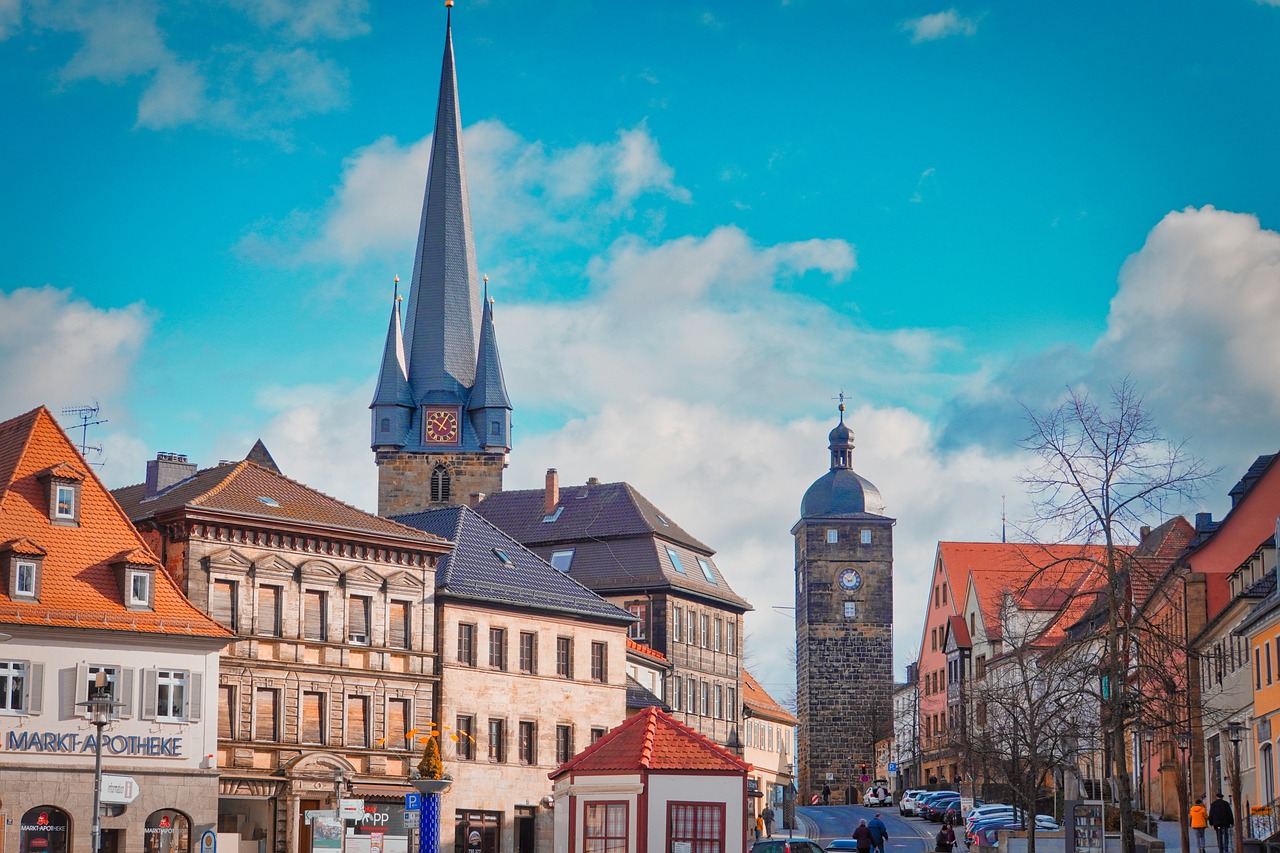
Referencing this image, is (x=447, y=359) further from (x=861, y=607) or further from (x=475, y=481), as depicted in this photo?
(x=861, y=607)

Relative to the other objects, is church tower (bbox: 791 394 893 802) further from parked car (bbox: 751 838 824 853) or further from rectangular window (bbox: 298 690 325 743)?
parked car (bbox: 751 838 824 853)

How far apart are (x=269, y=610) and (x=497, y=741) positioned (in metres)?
10.1

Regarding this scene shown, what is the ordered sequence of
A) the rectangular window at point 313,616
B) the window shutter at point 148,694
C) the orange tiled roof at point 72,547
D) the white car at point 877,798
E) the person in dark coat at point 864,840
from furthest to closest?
the white car at point 877,798 < the rectangular window at point 313,616 < the window shutter at point 148,694 < the orange tiled roof at point 72,547 < the person in dark coat at point 864,840

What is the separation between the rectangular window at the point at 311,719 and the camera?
58156mm

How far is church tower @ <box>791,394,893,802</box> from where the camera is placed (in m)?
127

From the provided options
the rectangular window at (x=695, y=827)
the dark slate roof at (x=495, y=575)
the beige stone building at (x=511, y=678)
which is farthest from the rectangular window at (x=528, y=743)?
the rectangular window at (x=695, y=827)

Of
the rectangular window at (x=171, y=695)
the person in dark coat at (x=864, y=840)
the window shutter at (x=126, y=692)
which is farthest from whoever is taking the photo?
the rectangular window at (x=171, y=695)

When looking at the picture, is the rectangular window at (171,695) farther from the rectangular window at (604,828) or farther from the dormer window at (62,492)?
the rectangular window at (604,828)

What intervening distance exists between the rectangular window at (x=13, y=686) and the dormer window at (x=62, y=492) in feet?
14.1

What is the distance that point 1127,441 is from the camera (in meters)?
40.1

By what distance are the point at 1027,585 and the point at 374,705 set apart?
26.7 metres

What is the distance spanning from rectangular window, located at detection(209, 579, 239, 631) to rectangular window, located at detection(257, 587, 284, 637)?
0.87 m

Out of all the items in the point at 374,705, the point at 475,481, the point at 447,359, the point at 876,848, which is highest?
the point at 447,359

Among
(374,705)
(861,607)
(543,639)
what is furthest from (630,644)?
(861,607)
